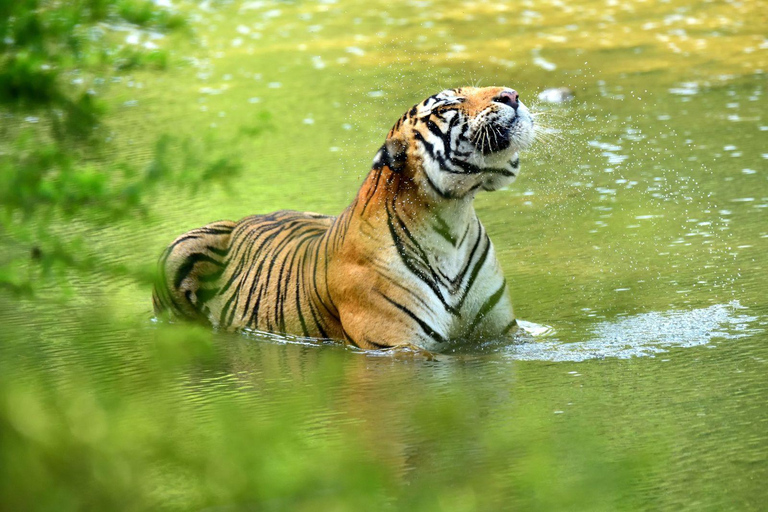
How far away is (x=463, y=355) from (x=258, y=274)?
1.34 m

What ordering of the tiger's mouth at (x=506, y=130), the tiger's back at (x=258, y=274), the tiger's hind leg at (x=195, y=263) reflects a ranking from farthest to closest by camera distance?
the tiger's hind leg at (x=195, y=263) < the tiger's back at (x=258, y=274) < the tiger's mouth at (x=506, y=130)

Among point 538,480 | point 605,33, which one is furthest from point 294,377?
point 605,33

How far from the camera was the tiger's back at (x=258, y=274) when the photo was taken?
5.59 m

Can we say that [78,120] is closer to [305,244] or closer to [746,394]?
[746,394]

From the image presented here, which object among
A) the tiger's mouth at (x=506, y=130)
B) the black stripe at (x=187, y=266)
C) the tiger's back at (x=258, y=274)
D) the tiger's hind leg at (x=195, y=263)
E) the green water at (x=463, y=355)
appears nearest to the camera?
the green water at (x=463, y=355)

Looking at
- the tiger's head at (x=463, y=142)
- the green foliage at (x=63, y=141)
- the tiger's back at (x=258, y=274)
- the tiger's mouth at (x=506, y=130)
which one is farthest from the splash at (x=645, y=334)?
the green foliage at (x=63, y=141)

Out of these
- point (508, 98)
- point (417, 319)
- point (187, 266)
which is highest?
point (508, 98)

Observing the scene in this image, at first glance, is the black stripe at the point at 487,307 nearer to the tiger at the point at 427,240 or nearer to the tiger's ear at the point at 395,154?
the tiger at the point at 427,240

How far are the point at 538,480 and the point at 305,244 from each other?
457cm

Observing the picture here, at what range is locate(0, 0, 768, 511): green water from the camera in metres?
1.34

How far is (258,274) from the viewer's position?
5906 mm

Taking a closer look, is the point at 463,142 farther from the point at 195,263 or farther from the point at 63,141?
the point at 63,141

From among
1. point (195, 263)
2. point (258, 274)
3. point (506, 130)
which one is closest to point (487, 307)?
point (506, 130)

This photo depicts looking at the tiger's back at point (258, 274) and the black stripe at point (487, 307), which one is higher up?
the black stripe at point (487, 307)
